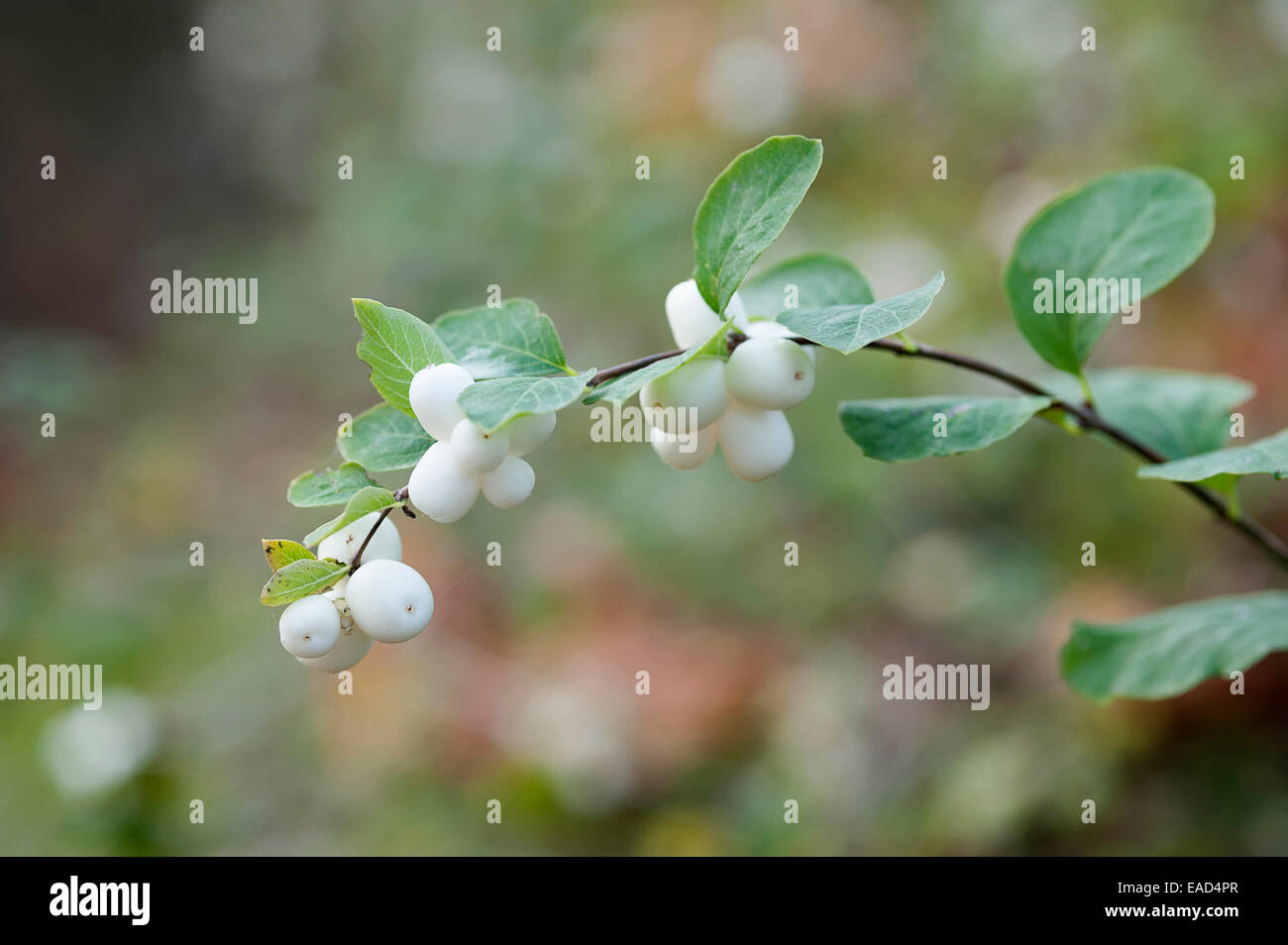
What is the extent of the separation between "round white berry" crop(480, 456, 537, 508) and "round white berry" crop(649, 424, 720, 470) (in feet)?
0.23

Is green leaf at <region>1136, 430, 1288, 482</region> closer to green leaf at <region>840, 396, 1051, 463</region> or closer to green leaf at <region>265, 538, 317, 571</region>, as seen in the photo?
green leaf at <region>840, 396, 1051, 463</region>

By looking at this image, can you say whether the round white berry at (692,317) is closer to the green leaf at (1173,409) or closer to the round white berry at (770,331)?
the round white berry at (770,331)

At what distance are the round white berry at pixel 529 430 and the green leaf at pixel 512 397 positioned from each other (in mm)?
14

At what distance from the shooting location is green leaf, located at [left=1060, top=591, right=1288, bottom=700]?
58 cm

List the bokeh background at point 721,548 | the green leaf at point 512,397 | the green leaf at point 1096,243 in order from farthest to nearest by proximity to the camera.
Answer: the bokeh background at point 721,548, the green leaf at point 1096,243, the green leaf at point 512,397

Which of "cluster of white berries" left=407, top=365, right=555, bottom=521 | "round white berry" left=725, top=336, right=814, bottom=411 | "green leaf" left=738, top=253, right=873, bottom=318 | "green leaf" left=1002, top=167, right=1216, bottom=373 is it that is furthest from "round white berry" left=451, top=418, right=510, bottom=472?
"green leaf" left=1002, top=167, right=1216, bottom=373

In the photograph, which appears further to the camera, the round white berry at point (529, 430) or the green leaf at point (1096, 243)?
the green leaf at point (1096, 243)

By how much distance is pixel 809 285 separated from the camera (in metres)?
0.57

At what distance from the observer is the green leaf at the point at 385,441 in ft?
1.43

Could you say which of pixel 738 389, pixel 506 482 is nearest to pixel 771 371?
pixel 738 389

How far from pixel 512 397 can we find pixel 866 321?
0.15m

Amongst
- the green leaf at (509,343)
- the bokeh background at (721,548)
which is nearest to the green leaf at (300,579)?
the green leaf at (509,343)

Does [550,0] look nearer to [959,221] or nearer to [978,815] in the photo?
[959,221]

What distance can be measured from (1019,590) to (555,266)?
118 centimetres
